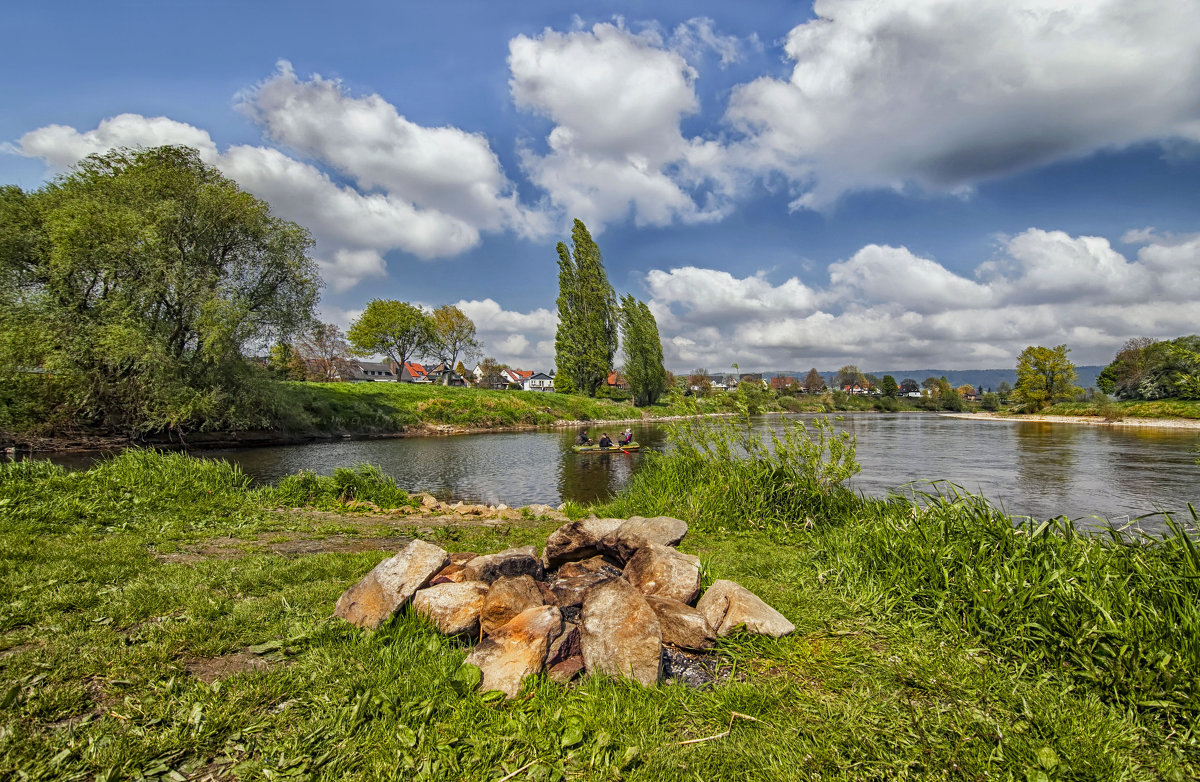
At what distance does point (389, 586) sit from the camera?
462 cm

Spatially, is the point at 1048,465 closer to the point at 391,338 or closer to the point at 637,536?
the point at 637,536

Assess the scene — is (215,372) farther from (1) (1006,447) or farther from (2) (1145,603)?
(1) (1006,447)

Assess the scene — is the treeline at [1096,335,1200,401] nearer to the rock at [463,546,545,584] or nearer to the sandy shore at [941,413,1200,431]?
the sandy shore at [941,413,1200,431]

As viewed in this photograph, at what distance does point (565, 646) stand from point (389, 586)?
1761mm

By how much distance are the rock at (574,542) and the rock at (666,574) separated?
83cm

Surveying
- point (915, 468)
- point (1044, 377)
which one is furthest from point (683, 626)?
point (1044, 377)

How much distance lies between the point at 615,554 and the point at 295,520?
23.2ft

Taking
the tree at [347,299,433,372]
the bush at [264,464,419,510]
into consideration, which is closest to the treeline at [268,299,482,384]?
the tree at [347,299,433,372]

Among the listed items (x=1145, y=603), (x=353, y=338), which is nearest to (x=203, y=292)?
(x=1145, y=603)

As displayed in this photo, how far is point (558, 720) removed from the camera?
3.40 metres

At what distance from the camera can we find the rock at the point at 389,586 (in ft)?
14.7

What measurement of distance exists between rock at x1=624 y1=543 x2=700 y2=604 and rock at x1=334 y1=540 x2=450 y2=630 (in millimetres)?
1977

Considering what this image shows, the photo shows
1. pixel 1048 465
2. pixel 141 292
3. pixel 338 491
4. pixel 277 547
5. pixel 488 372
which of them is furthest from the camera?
pixel 488 372

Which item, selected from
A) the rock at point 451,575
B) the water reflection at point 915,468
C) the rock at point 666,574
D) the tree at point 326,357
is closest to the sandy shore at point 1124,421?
the water reflection at point 915,468
